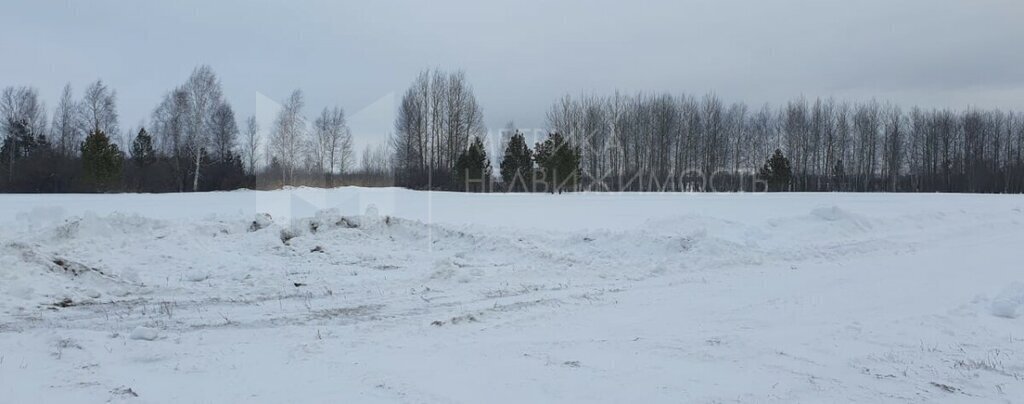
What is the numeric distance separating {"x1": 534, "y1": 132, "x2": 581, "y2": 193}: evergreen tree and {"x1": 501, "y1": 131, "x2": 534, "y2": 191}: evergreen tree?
8.43ft

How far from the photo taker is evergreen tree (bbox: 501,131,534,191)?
151 ft

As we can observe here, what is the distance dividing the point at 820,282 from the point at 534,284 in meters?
4.31

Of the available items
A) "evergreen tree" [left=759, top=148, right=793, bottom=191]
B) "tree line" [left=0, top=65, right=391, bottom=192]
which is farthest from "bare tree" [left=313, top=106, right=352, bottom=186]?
"evergreen tree" [left=759, top=148, right=793, bottom=191]

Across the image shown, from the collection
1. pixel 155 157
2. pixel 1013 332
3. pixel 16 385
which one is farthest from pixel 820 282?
pixel 155 157

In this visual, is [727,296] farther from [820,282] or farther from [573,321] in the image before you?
[573,321]

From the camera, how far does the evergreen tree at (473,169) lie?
45.2m

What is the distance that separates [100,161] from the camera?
3328 centimetres

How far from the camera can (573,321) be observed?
253 inches

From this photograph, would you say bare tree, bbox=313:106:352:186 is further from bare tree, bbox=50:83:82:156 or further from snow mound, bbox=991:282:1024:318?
snow mound, bbox=991:282:1024:318

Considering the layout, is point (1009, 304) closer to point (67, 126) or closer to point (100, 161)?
point (100, 161)

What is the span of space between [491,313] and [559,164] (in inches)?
1399

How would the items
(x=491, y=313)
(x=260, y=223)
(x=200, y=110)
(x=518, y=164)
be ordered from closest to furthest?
(x=491, y=313)
(x=260, y=223)
(x=200, y=110)
(x=518, y=164)

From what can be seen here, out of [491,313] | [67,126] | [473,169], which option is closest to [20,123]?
[67,126]

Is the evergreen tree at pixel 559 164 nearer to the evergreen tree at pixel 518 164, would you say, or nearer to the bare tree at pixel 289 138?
the evergreen tree at pixel 518 164
